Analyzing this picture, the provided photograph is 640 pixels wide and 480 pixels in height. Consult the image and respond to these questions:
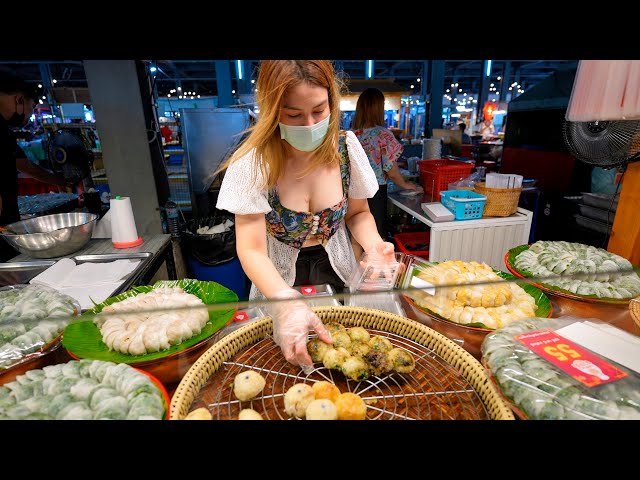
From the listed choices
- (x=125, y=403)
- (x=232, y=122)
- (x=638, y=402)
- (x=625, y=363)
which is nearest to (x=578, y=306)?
(x=625, y=363)

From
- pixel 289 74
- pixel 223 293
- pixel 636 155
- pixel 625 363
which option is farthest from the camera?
pixel 636 155

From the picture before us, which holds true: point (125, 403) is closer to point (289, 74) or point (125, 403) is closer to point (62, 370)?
point (62, 370)

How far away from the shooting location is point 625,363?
1.01m

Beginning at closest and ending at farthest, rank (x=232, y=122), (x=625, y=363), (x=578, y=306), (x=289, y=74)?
(x=625, y=363), (x=289, y=74), (x=578, y=306), (x=232, y=122)

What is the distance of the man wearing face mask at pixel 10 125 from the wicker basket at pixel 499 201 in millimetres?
4421

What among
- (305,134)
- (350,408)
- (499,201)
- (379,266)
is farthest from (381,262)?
(499,201)

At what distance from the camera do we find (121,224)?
2826 millimetres

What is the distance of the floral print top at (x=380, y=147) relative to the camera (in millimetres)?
4559

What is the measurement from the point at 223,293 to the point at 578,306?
1.58 metres

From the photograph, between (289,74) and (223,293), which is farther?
(223,293)

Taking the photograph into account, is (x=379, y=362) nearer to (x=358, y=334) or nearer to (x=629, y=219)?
(x=358, y=334)

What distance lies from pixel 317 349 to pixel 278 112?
987mm

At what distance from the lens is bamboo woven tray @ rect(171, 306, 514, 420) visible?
1.01 meters

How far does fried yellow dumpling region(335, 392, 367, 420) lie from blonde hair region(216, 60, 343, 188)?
110 centimetres
